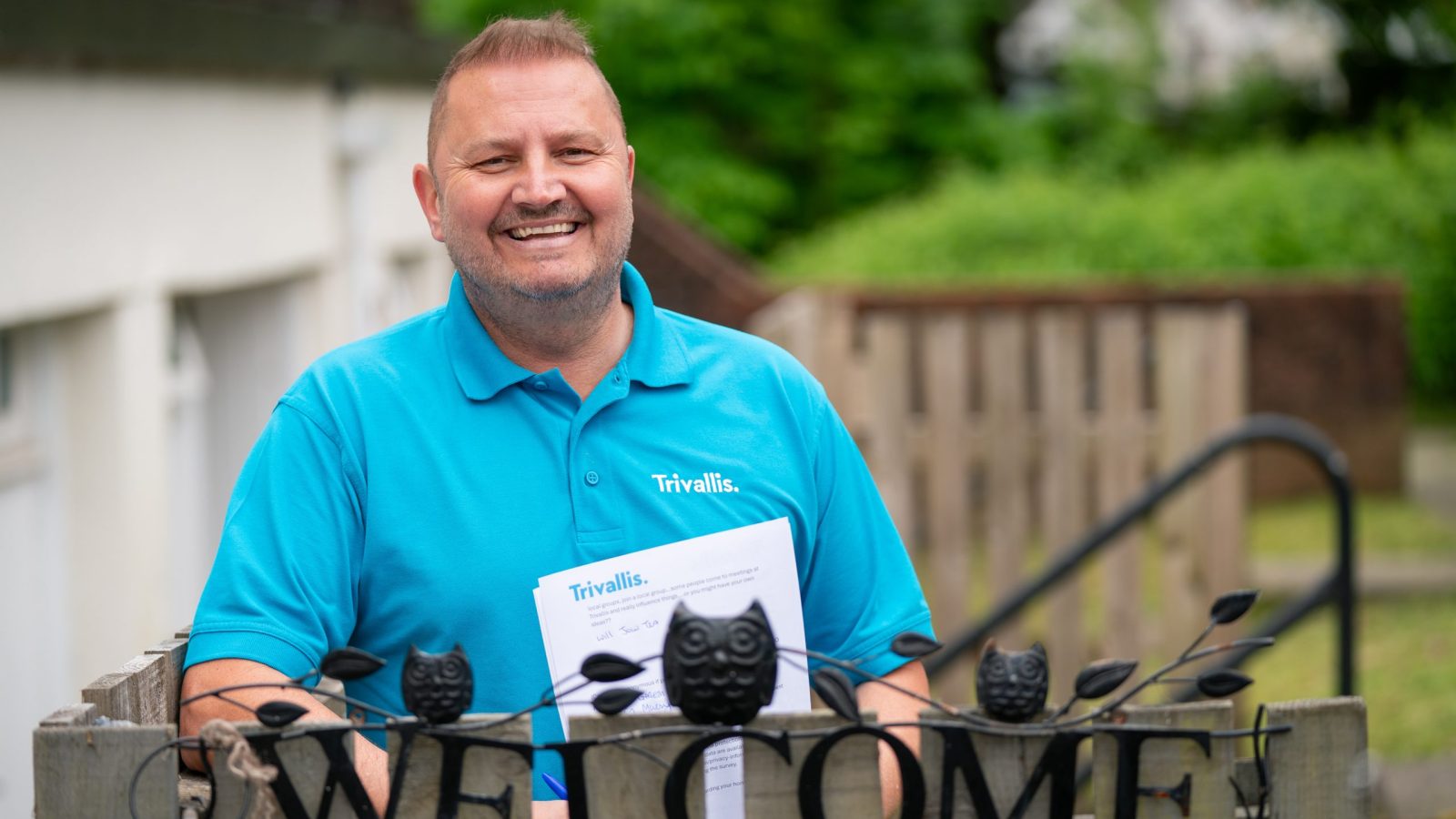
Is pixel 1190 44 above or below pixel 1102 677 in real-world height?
above

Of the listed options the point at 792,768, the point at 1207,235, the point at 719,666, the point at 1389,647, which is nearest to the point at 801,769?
the point at 792,768

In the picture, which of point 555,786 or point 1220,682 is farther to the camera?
point 555,786

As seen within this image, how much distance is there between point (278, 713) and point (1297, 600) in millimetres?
4223

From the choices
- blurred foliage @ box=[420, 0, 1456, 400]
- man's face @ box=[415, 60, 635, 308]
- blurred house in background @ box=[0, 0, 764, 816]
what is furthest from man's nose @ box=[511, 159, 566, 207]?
blurred foliage @ box=[420, 0, 1456, 400]

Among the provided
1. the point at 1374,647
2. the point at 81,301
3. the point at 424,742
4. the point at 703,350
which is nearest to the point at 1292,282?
the point at 1374,647

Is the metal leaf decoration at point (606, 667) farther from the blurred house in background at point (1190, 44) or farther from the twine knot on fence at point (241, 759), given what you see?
the blurred house in background at point (1190, 44)

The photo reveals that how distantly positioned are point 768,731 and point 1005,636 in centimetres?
507

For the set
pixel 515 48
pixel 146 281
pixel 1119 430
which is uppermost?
pixel 146 281

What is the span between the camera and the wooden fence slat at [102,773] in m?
1.59

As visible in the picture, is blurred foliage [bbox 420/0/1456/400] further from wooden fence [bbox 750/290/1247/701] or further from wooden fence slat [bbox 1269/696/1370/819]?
wooden fence slat [bbox 1269/696/1370/819]

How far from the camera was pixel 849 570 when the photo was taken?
219 cm

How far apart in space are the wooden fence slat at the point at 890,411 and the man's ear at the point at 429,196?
13.6 feet

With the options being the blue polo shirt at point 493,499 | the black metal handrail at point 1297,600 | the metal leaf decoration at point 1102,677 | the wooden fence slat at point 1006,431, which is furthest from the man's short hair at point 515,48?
the wooden fence slat at point 1006,431

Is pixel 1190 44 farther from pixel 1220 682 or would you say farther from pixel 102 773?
pixel 102 773
